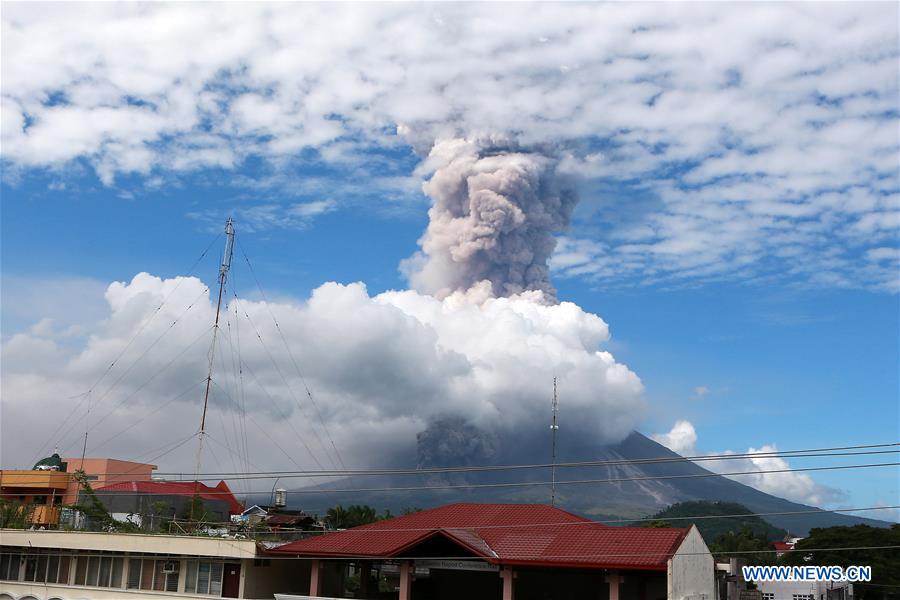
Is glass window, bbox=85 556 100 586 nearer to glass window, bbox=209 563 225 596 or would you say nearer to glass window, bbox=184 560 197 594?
glass window, bbox=184 560 197 594

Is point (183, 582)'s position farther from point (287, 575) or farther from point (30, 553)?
point (30, 553)

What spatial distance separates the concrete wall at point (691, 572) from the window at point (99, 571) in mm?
27407

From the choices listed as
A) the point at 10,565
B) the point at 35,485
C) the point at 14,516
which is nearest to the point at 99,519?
the point at 10,565

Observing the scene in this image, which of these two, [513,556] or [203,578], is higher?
[513,556]

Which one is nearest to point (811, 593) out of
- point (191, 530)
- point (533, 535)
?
point (533, 535)

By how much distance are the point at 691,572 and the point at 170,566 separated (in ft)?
81.1

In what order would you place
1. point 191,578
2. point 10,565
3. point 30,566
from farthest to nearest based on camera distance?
1. point 10,565
2. point 30,566
3. point 191,578

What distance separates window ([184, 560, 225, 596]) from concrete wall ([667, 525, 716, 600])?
69.5ft

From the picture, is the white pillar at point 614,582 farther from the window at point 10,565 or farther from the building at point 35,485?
the building at point 35,485

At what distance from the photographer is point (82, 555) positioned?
4350 cm

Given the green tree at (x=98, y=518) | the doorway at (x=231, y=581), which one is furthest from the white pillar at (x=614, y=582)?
the green tree at (x=98, y=518)

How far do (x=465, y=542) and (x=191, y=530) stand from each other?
15616 mm

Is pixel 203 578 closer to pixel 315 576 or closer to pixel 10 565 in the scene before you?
pixel 315 576

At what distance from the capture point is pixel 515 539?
36750 mm
